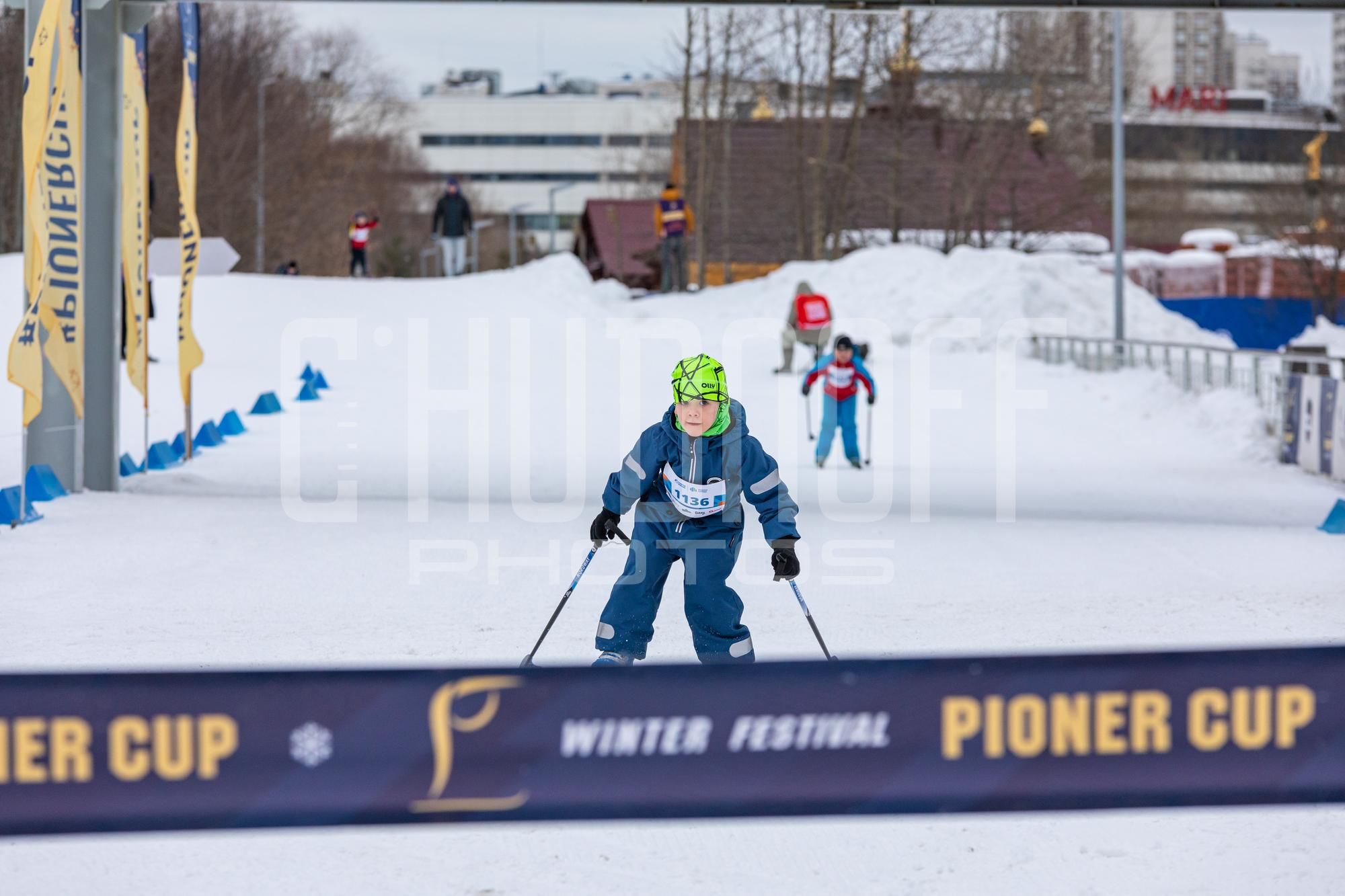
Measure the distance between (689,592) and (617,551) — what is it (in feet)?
16.5

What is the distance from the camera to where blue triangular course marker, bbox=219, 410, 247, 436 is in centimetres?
1745

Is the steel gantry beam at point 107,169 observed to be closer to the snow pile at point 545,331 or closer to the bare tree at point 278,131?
the snow pile at point 545,331

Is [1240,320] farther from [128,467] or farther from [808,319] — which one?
[128,467]

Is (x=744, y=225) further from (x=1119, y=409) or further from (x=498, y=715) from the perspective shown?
(x=498, y=715)

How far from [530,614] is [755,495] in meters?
2.59

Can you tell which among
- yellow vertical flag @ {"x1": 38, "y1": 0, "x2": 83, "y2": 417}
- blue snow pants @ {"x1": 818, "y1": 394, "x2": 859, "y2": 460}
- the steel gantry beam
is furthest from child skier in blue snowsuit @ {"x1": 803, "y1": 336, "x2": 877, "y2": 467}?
yellow vertical flag @ {"x1": 38, "y1": 0, "x2": 83, "y2": 417}

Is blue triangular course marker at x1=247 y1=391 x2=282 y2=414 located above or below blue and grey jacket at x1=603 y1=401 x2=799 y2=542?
below

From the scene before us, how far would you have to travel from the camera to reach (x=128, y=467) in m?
14.1

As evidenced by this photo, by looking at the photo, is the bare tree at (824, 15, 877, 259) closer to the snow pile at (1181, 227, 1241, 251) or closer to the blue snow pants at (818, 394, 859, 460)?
the snow pile at (1181, 227, 1241, 251)

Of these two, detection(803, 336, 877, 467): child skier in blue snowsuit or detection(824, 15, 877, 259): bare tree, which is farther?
detection(824, 15, 877, 259): bare tree

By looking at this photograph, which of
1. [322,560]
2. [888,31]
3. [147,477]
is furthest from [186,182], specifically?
[888,31]

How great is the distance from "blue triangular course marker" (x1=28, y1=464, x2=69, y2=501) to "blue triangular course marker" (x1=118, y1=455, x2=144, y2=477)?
1569 millimetres

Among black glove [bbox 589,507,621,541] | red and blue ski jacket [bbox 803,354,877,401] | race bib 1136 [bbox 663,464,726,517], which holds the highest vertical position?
red and blue ski jacket [bbox 803,354,877,401]

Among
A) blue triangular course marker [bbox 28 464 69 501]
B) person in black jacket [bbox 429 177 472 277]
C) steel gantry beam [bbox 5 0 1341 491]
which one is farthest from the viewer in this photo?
person in black jacket [bbox 429 177 472 277]
